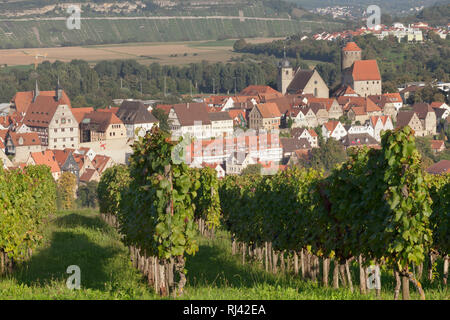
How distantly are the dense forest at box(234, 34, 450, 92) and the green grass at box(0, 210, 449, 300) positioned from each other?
120 metres

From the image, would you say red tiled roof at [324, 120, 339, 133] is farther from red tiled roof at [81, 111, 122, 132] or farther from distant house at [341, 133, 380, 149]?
red tiled roof at [81, 111, 122, 132]

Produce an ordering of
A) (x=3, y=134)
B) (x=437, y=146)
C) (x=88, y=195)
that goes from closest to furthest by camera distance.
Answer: (x=88, y=195) < (x=3, y=134) < (x=437, y=146)

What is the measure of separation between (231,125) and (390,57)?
235 feet

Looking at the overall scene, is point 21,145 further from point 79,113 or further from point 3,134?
point 79,113

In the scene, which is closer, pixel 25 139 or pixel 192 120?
pixel 25 139

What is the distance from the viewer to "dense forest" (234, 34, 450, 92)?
156875mm

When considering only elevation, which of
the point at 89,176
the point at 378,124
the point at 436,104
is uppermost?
the point at 436,104

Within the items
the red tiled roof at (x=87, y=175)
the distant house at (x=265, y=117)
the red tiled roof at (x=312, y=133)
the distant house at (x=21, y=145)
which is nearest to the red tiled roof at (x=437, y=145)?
the red tiled roof at (x=312, y=133)

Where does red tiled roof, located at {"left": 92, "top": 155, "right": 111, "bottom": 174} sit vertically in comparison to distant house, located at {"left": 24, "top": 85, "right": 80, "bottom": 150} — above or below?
below

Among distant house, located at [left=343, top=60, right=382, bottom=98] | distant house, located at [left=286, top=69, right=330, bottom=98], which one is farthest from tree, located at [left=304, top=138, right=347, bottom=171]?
distant house, located at [left=343, top=60, right=382, bottom=98]

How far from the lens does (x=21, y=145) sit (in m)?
94.5

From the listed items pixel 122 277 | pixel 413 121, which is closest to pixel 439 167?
pixel 413 121
